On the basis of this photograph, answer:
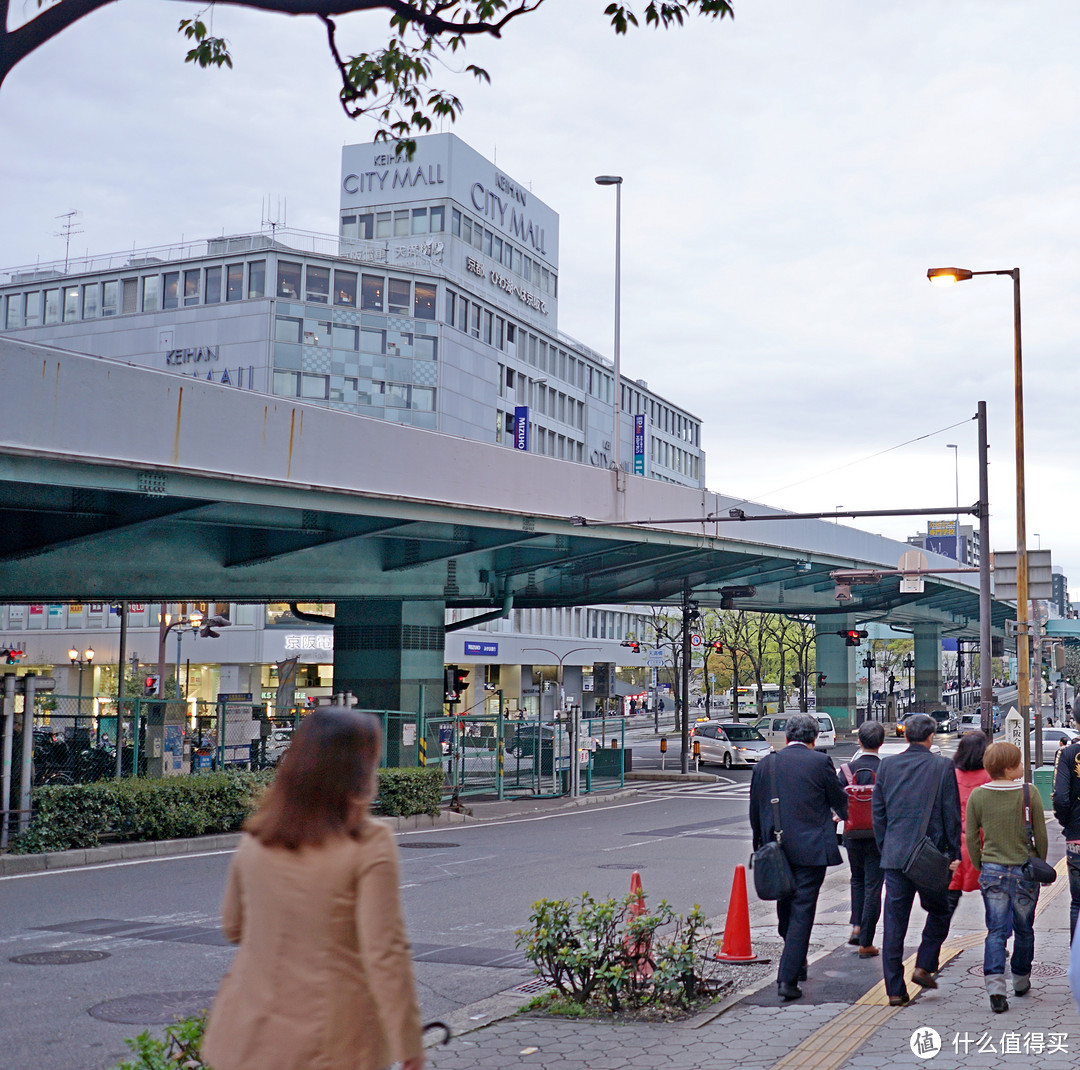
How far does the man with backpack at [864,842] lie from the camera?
29.5 feet

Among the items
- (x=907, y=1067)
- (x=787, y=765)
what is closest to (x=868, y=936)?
(x=787, y=765)

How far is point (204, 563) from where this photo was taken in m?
23.5

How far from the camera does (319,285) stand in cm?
6375

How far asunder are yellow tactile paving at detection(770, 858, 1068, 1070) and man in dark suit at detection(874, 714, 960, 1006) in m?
0.18

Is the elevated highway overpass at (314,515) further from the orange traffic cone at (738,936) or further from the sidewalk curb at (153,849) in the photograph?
the orange traffic cone at (738,936)

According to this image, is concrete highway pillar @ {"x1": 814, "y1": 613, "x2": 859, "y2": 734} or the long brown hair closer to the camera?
the long brown hair

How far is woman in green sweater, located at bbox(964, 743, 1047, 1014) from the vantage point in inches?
297

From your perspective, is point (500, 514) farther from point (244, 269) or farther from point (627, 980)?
point (244, 269)

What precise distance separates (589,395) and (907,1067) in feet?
258

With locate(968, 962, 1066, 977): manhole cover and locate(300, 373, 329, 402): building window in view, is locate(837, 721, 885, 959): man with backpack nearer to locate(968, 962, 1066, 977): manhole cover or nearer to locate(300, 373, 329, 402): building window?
locate(968, 962, 1066, 977): manhole cover

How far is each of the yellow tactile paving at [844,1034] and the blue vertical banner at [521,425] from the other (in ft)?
207

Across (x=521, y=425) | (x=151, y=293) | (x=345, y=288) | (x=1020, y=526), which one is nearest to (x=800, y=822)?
(x=1020, y=526)

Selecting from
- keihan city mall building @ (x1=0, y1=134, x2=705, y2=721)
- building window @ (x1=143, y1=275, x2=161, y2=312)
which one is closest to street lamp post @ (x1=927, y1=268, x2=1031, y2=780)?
keihan city mall building @ (x1=0, y1=134, x2=705, y2=721)

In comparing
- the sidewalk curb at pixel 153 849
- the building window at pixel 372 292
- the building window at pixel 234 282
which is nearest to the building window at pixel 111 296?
the building window at pixel 234 282
